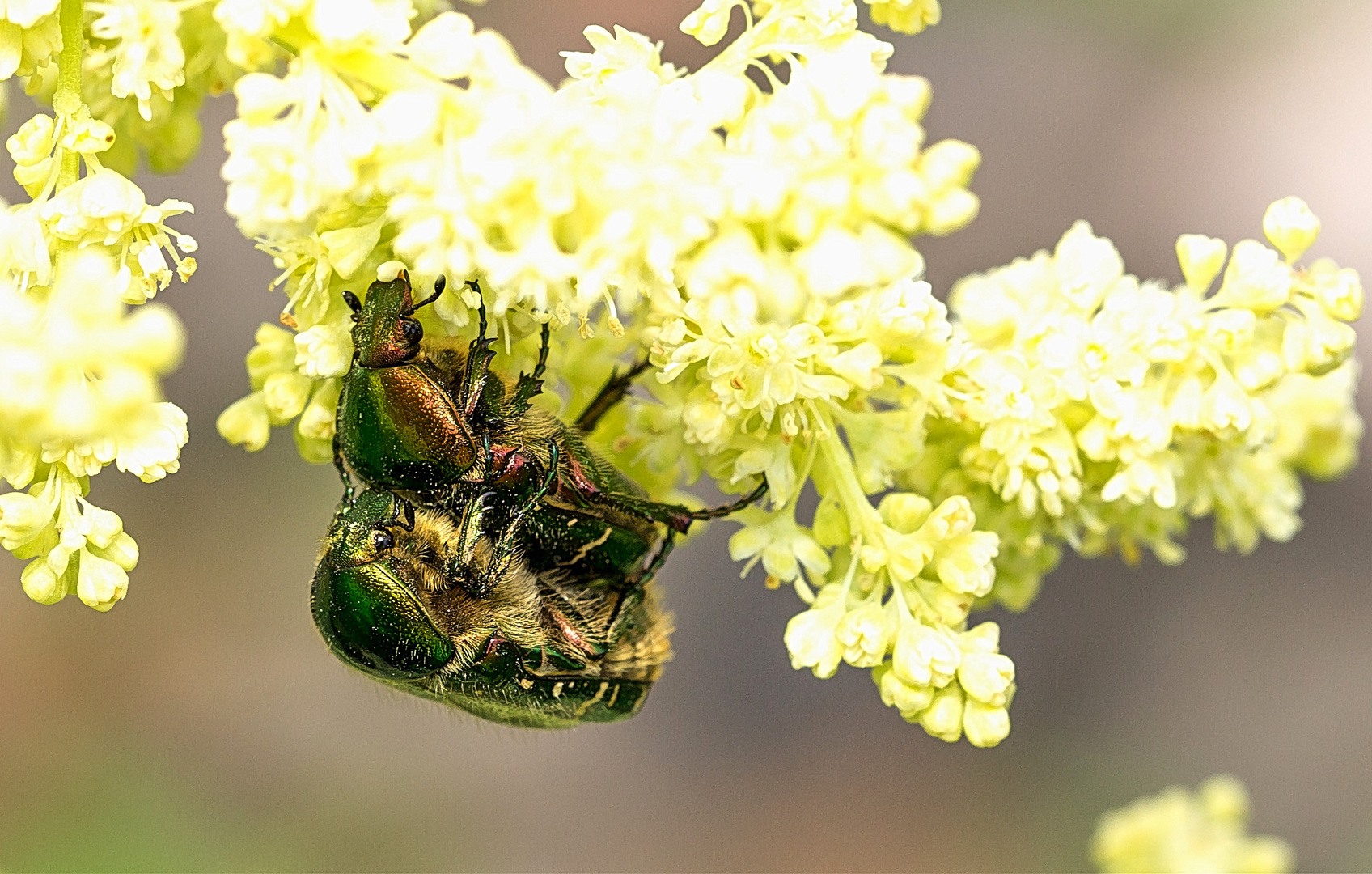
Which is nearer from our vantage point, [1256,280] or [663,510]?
[1256,280]

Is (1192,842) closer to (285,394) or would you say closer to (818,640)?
(818,640)

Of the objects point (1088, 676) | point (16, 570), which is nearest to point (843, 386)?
point (1088, 676)

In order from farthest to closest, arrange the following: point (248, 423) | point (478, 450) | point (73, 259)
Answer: point (478, 450) < point (248, 423) < point (73, 259)

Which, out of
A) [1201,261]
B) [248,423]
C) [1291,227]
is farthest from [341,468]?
[1291,227]

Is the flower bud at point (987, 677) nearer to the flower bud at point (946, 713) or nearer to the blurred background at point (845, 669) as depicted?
the flower bud at point (946, 713)

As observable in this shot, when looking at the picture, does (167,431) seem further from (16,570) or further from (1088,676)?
(1088,676)

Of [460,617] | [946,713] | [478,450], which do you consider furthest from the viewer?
[460,617]

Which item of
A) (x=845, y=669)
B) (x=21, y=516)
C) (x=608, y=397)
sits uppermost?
(x=608, y=397)
